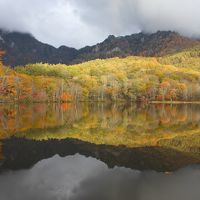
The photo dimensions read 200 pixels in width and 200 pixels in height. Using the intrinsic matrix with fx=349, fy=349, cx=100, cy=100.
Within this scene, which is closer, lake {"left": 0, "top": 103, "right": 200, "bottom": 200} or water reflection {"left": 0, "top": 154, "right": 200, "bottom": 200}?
water reflection {"left": 0, "top": 154, "right": 200, "bottom": 200}

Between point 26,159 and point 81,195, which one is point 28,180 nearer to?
point 81,195

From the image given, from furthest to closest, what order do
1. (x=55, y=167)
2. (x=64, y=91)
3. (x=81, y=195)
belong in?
(x=64, y=91) → (x=55, y=167) → (x=81, y=195)

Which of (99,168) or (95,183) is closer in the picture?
(95,183)

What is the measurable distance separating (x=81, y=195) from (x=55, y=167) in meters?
6.00

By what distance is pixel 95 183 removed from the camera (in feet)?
56.0

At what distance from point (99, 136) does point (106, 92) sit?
500 ft

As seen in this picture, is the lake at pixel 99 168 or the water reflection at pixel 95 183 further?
the lake at pixel 99 168

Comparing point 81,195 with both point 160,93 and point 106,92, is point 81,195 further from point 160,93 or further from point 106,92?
point 160,93

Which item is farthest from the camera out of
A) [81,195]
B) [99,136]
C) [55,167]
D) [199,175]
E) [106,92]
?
[106,92]

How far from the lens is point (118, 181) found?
17359 millimetres

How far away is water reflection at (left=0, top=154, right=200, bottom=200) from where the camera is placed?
49.4ft

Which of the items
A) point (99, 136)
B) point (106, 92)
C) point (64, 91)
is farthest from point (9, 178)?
point (106, 92)

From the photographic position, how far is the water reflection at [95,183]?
1507cm

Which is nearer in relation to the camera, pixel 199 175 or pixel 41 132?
pixel 199 175
